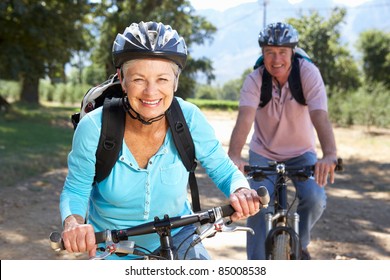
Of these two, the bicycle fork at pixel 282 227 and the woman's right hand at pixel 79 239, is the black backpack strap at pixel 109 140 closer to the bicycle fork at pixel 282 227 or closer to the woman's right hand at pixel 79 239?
the woman's right hand at pixel 79 239

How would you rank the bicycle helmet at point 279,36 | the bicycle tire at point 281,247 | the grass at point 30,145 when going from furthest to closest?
the grass at point 30,145 → the bicycle helmet at point 279,36 → the bicycle tire at point 281,247

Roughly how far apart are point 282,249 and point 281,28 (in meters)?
1.67

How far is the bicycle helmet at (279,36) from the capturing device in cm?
439

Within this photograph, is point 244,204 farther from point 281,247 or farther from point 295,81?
point 295,81

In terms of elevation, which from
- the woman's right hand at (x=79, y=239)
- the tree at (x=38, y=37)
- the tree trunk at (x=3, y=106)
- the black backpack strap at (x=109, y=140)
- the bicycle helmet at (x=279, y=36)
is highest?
the tree at (x=38, y=37)

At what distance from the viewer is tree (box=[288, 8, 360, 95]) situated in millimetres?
35375

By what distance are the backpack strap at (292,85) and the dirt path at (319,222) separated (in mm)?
1936

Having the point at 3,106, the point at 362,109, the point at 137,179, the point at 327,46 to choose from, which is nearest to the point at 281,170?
the point at 137,179

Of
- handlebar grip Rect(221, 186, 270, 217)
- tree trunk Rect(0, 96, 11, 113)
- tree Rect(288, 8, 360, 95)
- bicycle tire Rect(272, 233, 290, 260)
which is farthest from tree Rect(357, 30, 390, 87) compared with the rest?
handlebar grip Rect(221, 186, 270, 217)

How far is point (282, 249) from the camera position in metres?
3.96

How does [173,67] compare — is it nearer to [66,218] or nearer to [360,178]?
[66,218]

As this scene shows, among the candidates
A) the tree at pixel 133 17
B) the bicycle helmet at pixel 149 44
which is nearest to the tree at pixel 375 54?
the tree at pixel 133 17

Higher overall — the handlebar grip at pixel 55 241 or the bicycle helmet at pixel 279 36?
the bicycle helmet at pixel 279 36

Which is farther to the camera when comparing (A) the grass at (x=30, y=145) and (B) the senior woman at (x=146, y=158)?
(A) the grass at (x=30, y=145)
